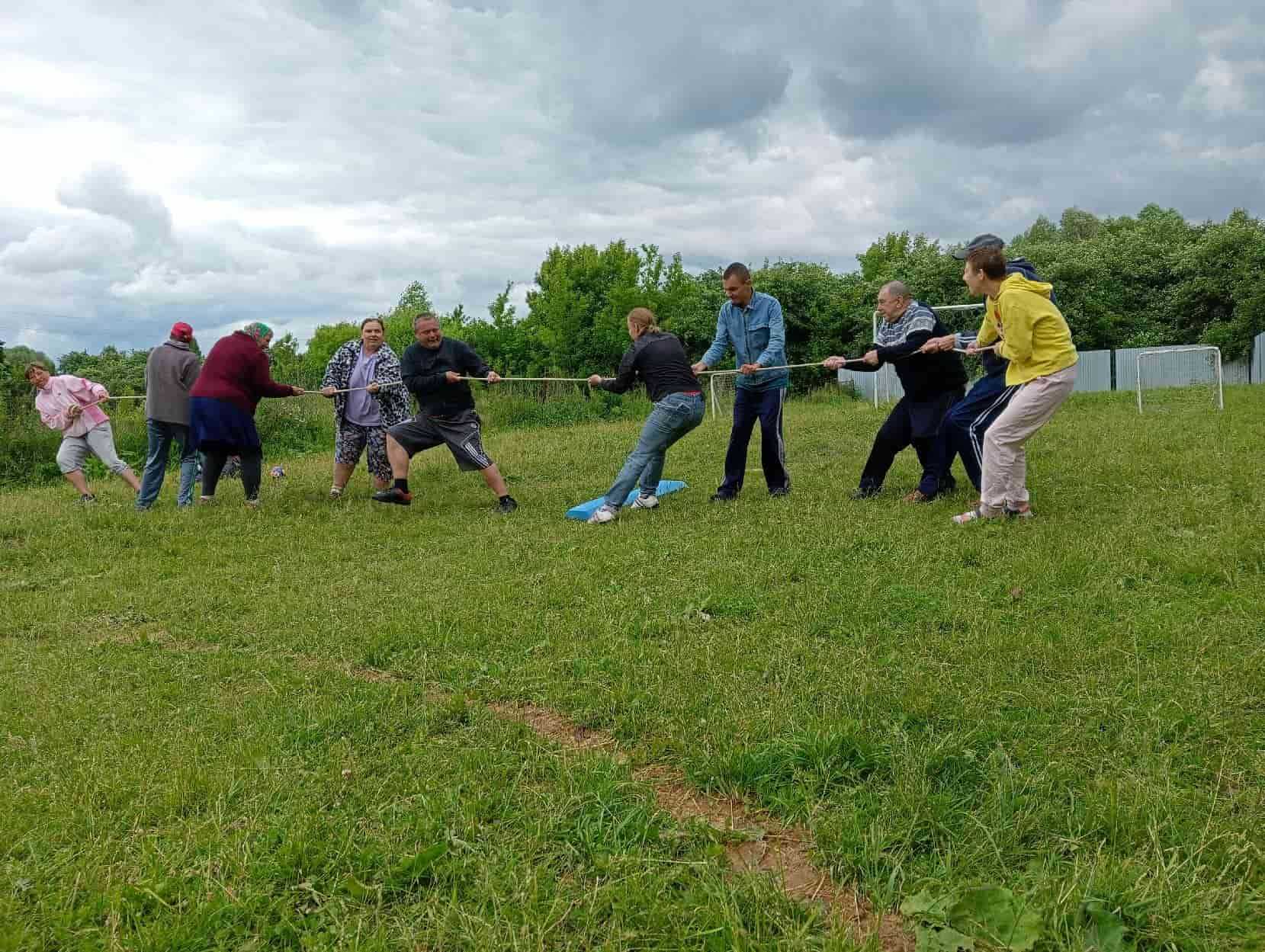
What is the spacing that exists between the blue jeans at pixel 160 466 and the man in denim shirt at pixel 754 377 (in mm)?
5841

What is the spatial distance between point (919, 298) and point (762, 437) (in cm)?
2749

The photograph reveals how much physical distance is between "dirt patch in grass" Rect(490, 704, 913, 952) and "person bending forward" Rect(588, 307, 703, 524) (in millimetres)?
4644

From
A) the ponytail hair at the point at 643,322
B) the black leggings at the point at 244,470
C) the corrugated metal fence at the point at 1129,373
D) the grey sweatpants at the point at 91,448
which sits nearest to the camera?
the ponytail hair at the point at 643,322

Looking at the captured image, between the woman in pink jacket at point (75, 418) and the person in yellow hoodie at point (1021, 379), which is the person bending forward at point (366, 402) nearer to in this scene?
the woman in pink jacket at point (75, 418)

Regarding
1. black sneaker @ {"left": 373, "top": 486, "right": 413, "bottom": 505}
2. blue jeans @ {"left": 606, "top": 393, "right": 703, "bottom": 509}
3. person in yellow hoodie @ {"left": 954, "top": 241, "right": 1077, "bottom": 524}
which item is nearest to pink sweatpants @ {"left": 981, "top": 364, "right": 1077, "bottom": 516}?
person in yellow hoodie @ {"left": 954, "top": 241, "right": 1077, "bottom": 524}

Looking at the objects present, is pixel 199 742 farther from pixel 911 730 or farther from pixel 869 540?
pixel 869 540

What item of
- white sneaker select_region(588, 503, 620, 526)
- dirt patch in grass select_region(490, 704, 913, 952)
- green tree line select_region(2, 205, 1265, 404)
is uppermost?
green tree line select_region(2, 205, 1265, 404)

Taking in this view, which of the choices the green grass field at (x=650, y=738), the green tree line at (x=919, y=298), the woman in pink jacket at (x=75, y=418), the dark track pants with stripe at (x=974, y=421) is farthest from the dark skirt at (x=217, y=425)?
the green tree line at (x=919, y=298)

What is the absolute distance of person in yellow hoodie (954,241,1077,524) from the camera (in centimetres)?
627

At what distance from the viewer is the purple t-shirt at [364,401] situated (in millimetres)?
9570

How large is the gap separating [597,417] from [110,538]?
1362 centimetres

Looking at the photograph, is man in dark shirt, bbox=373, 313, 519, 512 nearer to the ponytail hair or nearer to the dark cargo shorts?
the dark cargo shorts

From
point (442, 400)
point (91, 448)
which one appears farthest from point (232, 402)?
point (91, 448)

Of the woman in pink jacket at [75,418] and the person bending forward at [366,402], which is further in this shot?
the woman in pink jacket at [75,418]
